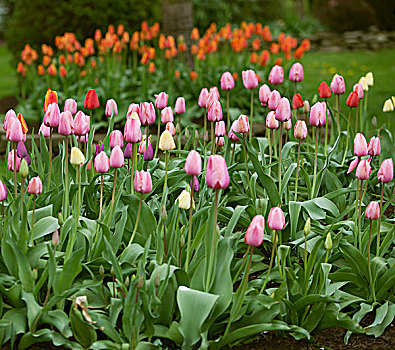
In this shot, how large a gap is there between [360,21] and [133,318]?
13550 millimetres

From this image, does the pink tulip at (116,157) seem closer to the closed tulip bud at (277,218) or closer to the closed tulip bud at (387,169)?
the closed tulip bud at (277,218)

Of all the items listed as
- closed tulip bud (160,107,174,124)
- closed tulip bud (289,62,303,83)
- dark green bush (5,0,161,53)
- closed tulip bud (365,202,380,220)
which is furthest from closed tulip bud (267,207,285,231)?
dark green bush (5,0,161,53)

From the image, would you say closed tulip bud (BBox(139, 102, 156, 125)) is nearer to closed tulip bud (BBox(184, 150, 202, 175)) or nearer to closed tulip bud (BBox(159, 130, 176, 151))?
closed tulip bud (BBox(159, 130, 176, 151))

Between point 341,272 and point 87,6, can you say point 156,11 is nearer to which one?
point 87,6

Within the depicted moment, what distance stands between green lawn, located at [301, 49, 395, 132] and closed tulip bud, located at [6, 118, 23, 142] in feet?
14.5

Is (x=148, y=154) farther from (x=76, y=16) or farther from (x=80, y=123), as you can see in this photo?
(x=76, y=16)

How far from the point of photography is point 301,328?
241cm

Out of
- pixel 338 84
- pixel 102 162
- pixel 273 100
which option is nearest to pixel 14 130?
pixel 102 162

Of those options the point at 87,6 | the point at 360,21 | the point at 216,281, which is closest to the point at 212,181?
the point at 216,281

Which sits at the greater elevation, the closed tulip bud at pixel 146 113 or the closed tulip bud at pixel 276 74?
the closed tulip bud at pixel 276 74

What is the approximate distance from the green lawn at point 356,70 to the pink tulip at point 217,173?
436cm

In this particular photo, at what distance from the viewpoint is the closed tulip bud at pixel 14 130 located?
102 inches

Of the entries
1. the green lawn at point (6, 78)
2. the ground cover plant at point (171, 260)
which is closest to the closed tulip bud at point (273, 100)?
the ground cover plant at point (171, 260)

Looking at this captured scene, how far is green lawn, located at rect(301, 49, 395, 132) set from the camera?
26.0ft
